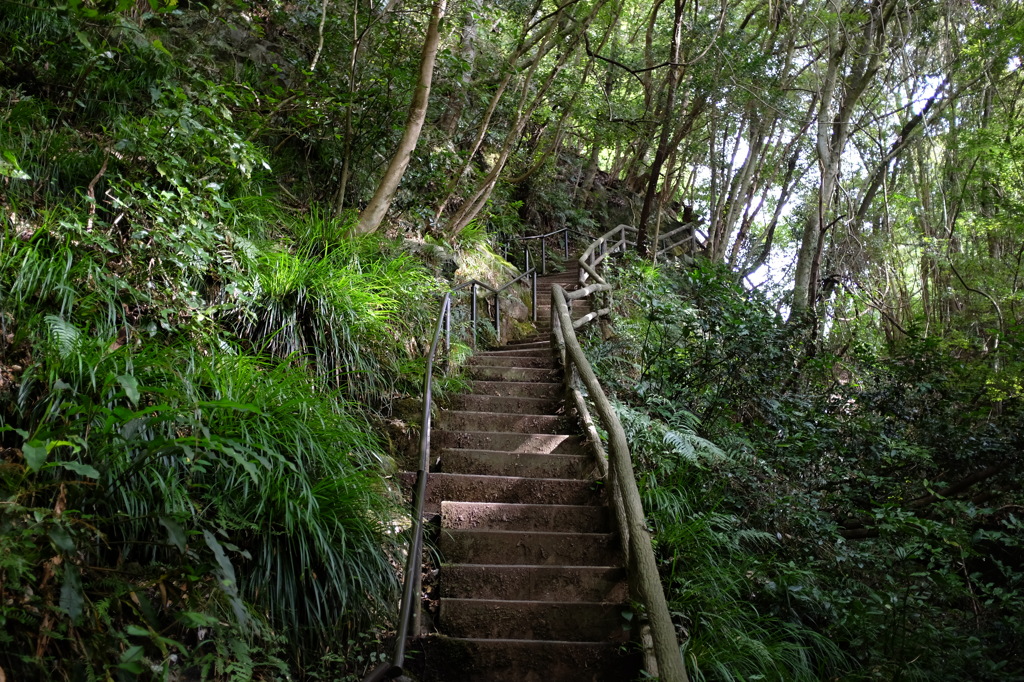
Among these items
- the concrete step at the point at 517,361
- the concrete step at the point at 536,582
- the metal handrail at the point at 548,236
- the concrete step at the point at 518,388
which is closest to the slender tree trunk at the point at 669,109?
the metal handrail at the point at 548,236

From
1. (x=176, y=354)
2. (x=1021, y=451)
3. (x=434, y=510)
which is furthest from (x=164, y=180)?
(x=1021, y=451)

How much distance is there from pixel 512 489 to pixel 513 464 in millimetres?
340

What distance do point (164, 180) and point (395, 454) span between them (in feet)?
8.63

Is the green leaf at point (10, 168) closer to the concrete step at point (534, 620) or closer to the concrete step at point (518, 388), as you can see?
the concrete step at point (534, 620)

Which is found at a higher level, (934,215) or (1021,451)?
(934,215)

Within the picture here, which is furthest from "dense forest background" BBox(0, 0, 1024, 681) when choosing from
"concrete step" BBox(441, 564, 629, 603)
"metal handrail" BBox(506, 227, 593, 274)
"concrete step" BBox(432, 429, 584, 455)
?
"metal handrail" BBox(506, 227, 593, 274)

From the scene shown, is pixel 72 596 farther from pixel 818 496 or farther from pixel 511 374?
pixel 818 496

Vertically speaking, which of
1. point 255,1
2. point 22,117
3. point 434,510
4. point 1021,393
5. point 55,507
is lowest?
point 434,510

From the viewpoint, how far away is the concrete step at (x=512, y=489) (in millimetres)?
4785


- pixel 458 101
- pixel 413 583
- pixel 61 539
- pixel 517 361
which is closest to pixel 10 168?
pixel 61 539

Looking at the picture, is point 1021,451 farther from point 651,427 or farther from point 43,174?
point 43,174

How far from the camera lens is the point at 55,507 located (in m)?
2.62

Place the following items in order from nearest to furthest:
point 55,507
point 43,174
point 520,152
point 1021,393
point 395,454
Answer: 1. point 55,507
2. point 43,174
3. point 395,454
4. point 1021,393
5. point 520,152

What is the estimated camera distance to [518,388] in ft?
21.3
